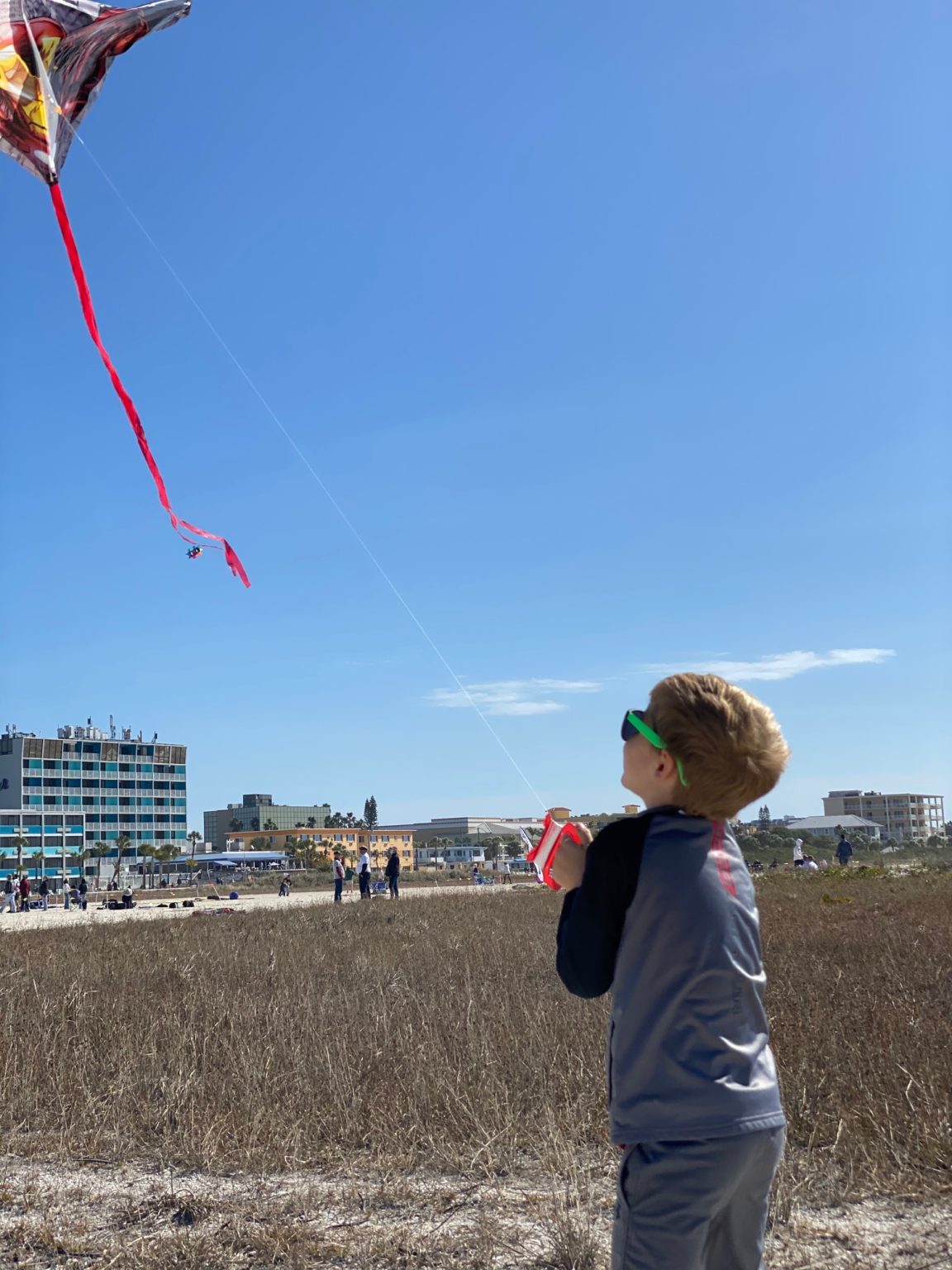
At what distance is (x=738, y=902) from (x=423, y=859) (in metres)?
153

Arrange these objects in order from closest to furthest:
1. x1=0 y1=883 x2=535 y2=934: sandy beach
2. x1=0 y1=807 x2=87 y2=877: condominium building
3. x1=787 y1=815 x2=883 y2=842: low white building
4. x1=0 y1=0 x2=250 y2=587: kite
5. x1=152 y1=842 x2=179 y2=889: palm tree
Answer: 1. x1=0 y1=0 x2=250 y2=587: kite
2. x1=0 y1=883 x2=535 y2=934: sandy beach
3. x1=152 y1=842 x2=179 y2=889: palm tree
4. x1=787 y1=815 x2=883 y2=842: low white building
5. x1=0 y1=807 x2=87 y2=877: condominium building

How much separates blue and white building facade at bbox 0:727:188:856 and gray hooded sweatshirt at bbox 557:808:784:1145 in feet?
462

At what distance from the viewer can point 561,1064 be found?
17.9 ft

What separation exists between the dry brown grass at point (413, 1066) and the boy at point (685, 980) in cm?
213

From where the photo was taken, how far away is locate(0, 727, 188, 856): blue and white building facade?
14400cm

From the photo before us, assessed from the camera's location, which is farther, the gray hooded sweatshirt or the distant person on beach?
the distant person on beach

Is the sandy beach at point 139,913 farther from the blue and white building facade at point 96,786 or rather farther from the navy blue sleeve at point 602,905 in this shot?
the blue and white building facade at point 96,786

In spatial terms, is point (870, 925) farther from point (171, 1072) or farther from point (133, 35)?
point (133, 35)

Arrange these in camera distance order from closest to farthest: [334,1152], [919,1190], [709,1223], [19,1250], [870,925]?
[709,1223] → [19,1250] → [919,1190] → [334,1152] → [870,925]

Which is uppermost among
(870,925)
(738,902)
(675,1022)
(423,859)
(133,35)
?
(133,35)

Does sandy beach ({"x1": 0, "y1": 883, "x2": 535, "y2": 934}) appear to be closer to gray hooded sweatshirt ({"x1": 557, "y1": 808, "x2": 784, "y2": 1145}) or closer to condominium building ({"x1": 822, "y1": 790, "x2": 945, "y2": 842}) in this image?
gray hooded sweatshirt ({"x1": 557, "y1": 808, "x2": 784, "y2": 1145})

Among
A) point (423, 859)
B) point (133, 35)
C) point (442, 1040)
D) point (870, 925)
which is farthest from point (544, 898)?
point (423, 859)

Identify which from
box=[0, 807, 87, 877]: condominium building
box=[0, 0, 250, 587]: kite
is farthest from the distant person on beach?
box=[0, 807, 87, 877]: condominium building

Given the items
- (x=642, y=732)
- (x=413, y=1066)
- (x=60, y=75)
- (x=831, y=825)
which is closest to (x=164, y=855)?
(x=831, y=825)
